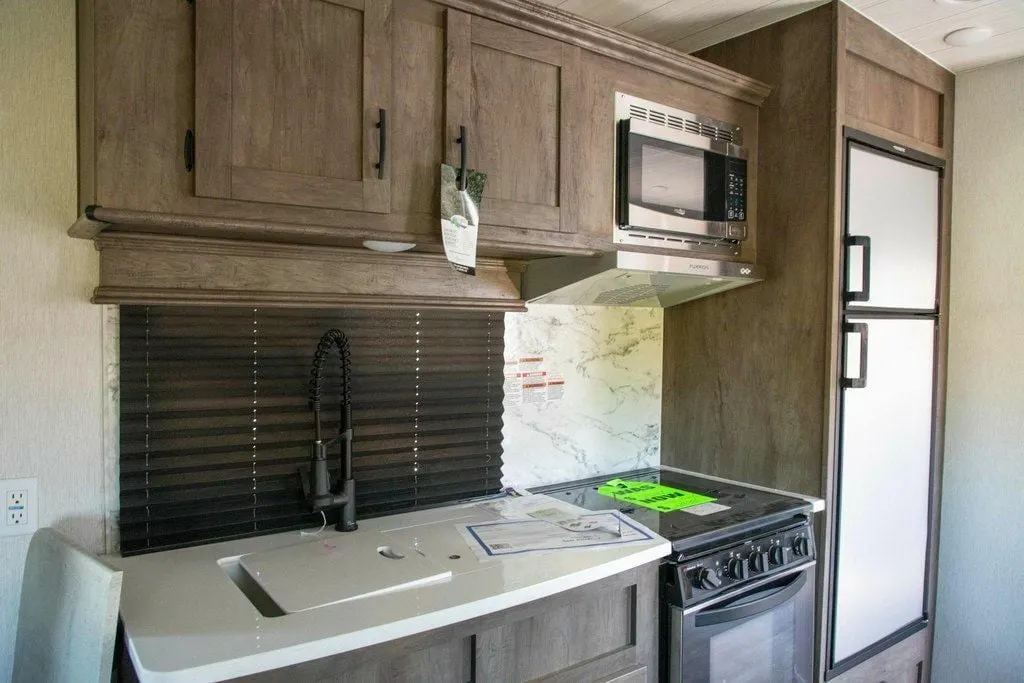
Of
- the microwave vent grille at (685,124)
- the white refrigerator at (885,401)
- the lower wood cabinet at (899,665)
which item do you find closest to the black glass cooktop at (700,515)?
the white refrigerator at (885,401)

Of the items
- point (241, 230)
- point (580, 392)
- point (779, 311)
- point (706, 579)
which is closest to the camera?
point (241, 230)

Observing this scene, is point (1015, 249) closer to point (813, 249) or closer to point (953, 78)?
point (953, 78)

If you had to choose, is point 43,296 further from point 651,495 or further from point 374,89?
point 651,495

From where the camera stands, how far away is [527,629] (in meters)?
1.51

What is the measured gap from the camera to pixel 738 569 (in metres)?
1.88

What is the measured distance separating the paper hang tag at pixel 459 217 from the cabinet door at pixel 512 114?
0.05 metres

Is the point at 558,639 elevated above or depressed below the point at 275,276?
below

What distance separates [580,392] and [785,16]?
4.58 ft

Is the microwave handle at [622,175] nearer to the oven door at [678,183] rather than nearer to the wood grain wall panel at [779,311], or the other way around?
the oven door at [678,183]

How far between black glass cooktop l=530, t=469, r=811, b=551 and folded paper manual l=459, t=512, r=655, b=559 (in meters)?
0.10

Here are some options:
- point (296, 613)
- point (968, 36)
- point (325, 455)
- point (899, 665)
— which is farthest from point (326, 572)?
point (968, 36)

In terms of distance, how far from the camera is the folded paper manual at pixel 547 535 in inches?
66.2

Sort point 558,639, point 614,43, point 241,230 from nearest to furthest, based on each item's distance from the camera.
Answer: point 241,230 → point 558,639 → point 614,43

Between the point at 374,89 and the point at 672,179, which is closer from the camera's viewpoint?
the point at 374,89
